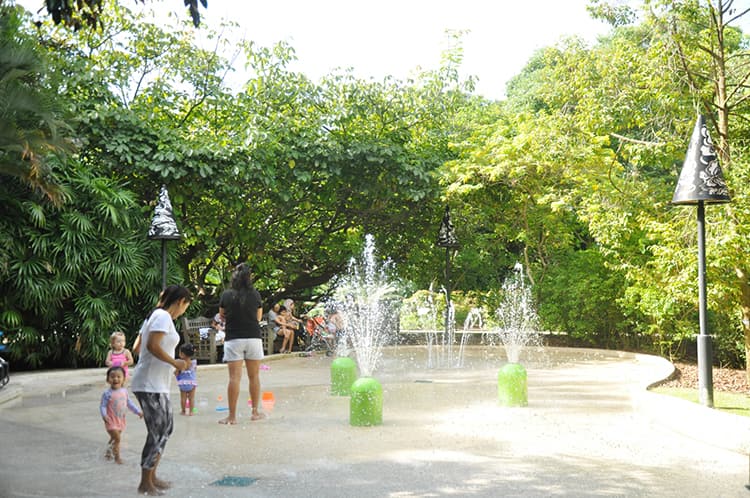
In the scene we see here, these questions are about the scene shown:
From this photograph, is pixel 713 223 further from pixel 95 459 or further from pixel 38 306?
pixel 38 306

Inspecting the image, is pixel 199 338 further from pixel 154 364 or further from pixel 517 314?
pixel 154 364

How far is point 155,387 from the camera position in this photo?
16.9 ft

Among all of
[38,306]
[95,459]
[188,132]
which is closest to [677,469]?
[95,459]

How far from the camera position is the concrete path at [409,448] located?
5254mm

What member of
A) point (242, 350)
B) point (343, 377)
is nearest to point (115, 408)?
point (242, 350)

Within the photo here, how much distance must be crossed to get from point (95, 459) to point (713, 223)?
27.2 feet

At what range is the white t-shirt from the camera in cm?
514

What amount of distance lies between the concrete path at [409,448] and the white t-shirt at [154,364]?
749 millimetres

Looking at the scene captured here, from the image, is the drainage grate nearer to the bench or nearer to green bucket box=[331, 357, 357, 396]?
green bucket box=[331, 357, 357, 396]

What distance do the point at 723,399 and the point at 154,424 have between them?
7318 mm

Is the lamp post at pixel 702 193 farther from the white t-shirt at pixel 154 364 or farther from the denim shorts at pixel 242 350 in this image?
the white t-shirt at pixel 154 364

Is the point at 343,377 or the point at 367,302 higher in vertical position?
the point at 367,302

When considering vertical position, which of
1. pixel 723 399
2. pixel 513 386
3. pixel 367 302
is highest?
pixel 367 302

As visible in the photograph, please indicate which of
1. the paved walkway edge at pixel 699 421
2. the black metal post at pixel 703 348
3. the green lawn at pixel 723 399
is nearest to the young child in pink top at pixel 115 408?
the paved walkway edge at pixel 699 421
